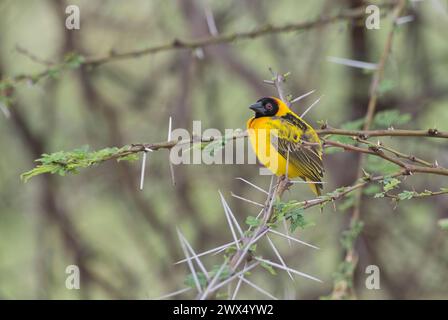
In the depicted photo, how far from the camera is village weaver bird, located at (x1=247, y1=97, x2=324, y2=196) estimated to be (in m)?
4.13

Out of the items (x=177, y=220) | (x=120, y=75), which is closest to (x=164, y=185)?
(x=177, y=220)

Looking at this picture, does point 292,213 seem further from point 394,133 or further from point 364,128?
point 364,128

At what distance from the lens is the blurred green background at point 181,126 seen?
7.41m

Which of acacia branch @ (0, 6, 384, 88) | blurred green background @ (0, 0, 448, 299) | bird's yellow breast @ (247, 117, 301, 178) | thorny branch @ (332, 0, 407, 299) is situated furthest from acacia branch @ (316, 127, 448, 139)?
blurred green background @ (0, 0, 448, 299)

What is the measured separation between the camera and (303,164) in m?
4.39

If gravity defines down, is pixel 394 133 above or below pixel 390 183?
above

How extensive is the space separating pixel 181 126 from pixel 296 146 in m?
2.71

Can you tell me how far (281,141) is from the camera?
13.8 ft

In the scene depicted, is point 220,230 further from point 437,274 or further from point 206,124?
point 437,274

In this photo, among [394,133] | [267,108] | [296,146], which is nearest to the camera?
[394,133]

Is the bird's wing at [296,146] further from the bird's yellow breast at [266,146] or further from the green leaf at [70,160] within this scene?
the green leaf at [70,160]

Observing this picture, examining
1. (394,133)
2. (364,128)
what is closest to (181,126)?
(364,128)
